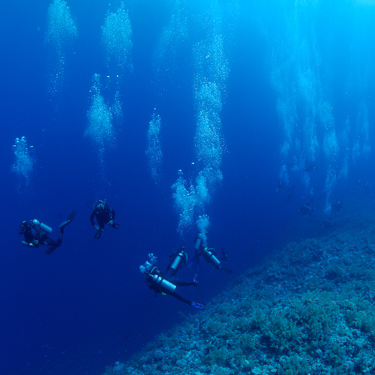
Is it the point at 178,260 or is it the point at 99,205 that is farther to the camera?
the point at 178,260

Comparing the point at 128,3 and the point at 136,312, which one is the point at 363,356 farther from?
the point at 128,3

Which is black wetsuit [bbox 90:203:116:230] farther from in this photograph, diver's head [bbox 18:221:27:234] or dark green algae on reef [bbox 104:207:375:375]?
dark green algae on reef [bbox 104:207:375:375]

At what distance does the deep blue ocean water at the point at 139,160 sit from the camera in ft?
54.4

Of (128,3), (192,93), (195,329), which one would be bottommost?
(195,329)

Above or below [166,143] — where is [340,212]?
below

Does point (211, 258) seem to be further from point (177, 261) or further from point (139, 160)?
point (139, 160)

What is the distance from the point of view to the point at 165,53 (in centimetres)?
5828

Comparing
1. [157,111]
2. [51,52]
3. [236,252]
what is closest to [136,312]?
[236,252]

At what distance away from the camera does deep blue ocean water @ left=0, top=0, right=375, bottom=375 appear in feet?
54.4

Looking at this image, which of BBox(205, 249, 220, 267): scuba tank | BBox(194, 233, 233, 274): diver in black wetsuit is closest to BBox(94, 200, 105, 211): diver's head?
BBox(194, 233, 233, 274): diver in black wetsuit

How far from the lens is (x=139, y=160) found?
43375mm

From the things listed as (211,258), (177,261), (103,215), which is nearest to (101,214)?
(103,215)

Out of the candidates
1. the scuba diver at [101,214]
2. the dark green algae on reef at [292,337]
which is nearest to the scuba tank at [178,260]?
the dark green algae on reef at [292,337]

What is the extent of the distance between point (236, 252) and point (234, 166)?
38648 millimetres
